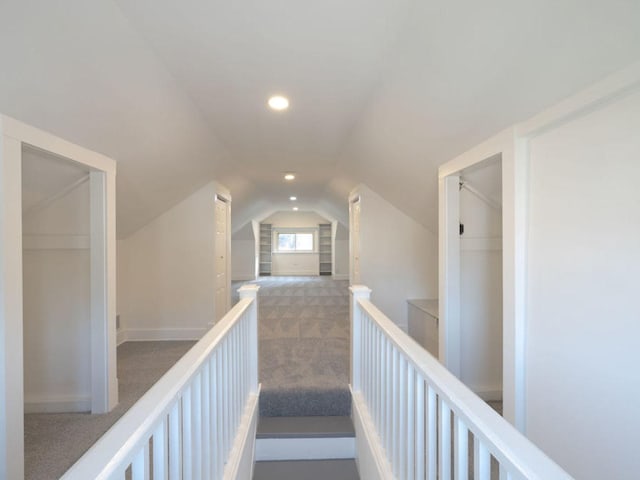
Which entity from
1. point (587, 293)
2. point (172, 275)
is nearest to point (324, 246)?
point (172, 275)

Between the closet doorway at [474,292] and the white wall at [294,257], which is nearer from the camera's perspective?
the closet doorway at [474,292]

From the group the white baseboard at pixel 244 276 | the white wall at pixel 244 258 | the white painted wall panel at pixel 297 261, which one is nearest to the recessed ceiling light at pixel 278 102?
the white wall at pixel 244 258

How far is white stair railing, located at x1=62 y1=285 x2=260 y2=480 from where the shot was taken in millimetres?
677

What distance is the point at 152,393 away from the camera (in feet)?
2.93

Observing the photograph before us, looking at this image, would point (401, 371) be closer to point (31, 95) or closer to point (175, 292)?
point (31, 95)

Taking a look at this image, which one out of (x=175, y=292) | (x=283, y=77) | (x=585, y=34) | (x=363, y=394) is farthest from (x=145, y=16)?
(x=175, y=292)

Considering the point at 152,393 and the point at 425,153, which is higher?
the point at 425,153

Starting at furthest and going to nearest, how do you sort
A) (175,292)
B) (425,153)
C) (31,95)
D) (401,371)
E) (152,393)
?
(175,292) → (425,153) → (31,95) → (401,371) → (152,393)

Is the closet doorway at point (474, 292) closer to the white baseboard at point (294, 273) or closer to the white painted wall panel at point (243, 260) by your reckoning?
the white painted wall panel at point (243, 260)

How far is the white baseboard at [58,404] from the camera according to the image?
97.5 inches

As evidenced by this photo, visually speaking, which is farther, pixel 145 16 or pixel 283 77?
pixel 283 77

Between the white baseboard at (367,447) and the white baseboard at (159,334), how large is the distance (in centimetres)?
Result: 246

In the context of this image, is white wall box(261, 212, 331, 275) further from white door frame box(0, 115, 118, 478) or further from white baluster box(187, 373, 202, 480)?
white baluster box(187, 373, 202, 480)

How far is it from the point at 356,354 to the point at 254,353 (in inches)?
30.6
